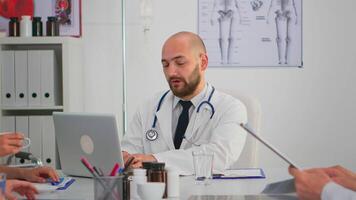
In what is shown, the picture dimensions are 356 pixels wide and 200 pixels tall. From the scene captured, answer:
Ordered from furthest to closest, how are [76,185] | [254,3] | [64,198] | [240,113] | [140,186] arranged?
[254,3] < [240,113] < [76,185] < [64,198] < [140,186]

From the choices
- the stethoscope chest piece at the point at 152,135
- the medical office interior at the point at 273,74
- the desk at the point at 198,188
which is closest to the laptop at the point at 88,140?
the desk at the point at 198,188

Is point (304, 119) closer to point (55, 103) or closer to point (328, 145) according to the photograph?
point (328, 145)

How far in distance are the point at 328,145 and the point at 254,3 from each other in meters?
1.04

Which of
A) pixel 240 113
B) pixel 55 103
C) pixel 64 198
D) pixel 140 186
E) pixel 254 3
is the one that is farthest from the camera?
pixel 254 3

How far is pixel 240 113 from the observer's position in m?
3.05

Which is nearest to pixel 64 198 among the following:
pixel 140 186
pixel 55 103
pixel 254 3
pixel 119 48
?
pixel 140 186

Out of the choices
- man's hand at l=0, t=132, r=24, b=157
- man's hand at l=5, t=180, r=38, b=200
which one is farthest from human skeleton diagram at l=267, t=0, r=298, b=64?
man's hand at l=5, t=180, r=38, b=200

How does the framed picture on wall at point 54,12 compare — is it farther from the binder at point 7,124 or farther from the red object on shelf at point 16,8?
the binder at point 7,124

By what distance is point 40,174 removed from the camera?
2408 mm

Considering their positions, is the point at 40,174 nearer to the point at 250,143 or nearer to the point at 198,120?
the point at 198,120

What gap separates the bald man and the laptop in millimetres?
472

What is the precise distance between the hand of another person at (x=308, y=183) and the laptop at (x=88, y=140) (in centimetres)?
76

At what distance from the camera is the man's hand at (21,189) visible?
5.75 ft

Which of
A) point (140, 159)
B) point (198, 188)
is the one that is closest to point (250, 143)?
point (140, 159)
